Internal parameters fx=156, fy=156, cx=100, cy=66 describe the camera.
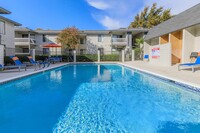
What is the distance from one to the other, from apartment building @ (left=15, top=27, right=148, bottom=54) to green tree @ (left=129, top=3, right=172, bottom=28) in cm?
694

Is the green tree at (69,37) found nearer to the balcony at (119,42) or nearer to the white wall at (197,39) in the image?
the balcony at (119,42)

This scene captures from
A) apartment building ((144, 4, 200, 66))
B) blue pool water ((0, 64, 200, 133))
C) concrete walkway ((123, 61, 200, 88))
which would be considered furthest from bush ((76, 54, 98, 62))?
blue pool water ((0, 64, 200, 133))

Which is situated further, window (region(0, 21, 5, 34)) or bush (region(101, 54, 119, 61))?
bush (region(101, 54, 119, 61))

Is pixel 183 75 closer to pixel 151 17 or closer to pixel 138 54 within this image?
pixel 138 54

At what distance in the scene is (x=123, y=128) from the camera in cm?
384

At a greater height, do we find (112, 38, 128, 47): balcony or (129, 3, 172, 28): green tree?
(129, 3, 172, 28): green tree

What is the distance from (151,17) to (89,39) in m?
16.6

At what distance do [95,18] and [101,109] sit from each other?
32507 mm

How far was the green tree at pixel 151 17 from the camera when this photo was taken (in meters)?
35.1

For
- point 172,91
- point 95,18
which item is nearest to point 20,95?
point 172,91

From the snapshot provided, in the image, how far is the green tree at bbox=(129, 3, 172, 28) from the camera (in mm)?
35062

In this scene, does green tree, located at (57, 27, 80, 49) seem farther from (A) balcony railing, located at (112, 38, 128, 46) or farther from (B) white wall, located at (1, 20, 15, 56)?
(B) white wall, located at (1, 20, 15, 56)

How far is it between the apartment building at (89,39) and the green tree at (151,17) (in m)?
6.94

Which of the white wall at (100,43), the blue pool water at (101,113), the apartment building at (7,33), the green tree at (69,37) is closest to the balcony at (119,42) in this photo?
the white wall at (100,43)
